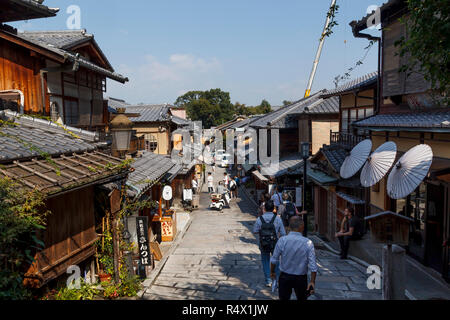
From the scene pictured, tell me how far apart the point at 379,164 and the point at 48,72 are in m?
10.5

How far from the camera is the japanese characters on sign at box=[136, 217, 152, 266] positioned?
9867 millimetres

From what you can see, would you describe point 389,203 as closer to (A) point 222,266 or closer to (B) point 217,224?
(A) point 222,266

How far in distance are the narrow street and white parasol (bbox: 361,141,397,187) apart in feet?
8.86

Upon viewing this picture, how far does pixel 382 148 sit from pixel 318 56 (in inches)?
1519

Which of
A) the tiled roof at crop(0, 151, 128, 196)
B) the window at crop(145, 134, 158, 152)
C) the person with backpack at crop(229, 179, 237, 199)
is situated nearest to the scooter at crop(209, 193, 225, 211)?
the person with backpack at crop(229, 179, 237, 199)

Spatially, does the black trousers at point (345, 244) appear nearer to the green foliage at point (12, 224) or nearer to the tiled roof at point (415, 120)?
the tiled roof at point (415, 120)

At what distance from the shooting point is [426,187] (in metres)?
10.2

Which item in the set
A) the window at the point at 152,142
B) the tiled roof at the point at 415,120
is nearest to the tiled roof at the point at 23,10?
the tiled roof at the point at 415,120

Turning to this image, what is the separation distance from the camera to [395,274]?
224 inches

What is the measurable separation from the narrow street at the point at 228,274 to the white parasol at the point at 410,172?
102 inches

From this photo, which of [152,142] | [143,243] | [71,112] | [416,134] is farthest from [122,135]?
[152,142]

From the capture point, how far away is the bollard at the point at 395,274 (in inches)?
222

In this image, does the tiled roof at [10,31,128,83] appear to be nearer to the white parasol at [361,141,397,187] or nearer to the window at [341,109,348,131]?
the white parasol at [361,141,397,187]

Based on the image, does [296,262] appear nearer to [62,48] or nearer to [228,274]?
[228,274]
